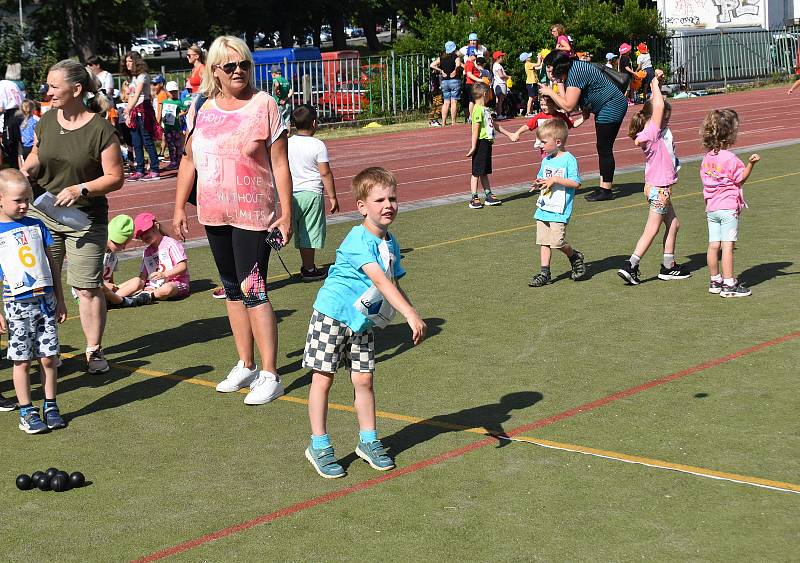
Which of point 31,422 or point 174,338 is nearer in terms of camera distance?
point 31,422

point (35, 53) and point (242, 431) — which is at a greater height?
point (35, 53)

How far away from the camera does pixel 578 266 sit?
998 centimetres

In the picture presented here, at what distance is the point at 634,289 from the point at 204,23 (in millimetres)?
60662

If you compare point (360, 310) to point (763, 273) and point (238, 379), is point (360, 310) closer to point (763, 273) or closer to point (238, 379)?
point (238, 379)

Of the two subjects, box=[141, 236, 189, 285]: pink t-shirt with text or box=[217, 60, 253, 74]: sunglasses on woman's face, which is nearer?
box=[217, 60, 253, 74]: sunglasses on woman's face

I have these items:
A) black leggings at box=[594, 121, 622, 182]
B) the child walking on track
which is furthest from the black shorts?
black leggings at box=[594, 121, 622, 182]

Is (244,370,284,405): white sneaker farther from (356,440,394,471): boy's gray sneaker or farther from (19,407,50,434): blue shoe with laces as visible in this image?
(356,440,394,471): boy's gray sneaker

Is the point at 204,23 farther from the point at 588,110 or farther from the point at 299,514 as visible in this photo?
the point at 299,514

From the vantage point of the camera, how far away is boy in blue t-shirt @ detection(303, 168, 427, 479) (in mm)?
5398

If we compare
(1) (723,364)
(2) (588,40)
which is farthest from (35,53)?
(1) (723,364)

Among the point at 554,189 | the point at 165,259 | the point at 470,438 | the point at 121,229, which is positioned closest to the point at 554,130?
the point at 554,189

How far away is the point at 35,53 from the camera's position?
33094 millimetres

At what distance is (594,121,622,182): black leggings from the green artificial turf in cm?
441

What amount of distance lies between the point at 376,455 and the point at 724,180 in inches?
182
